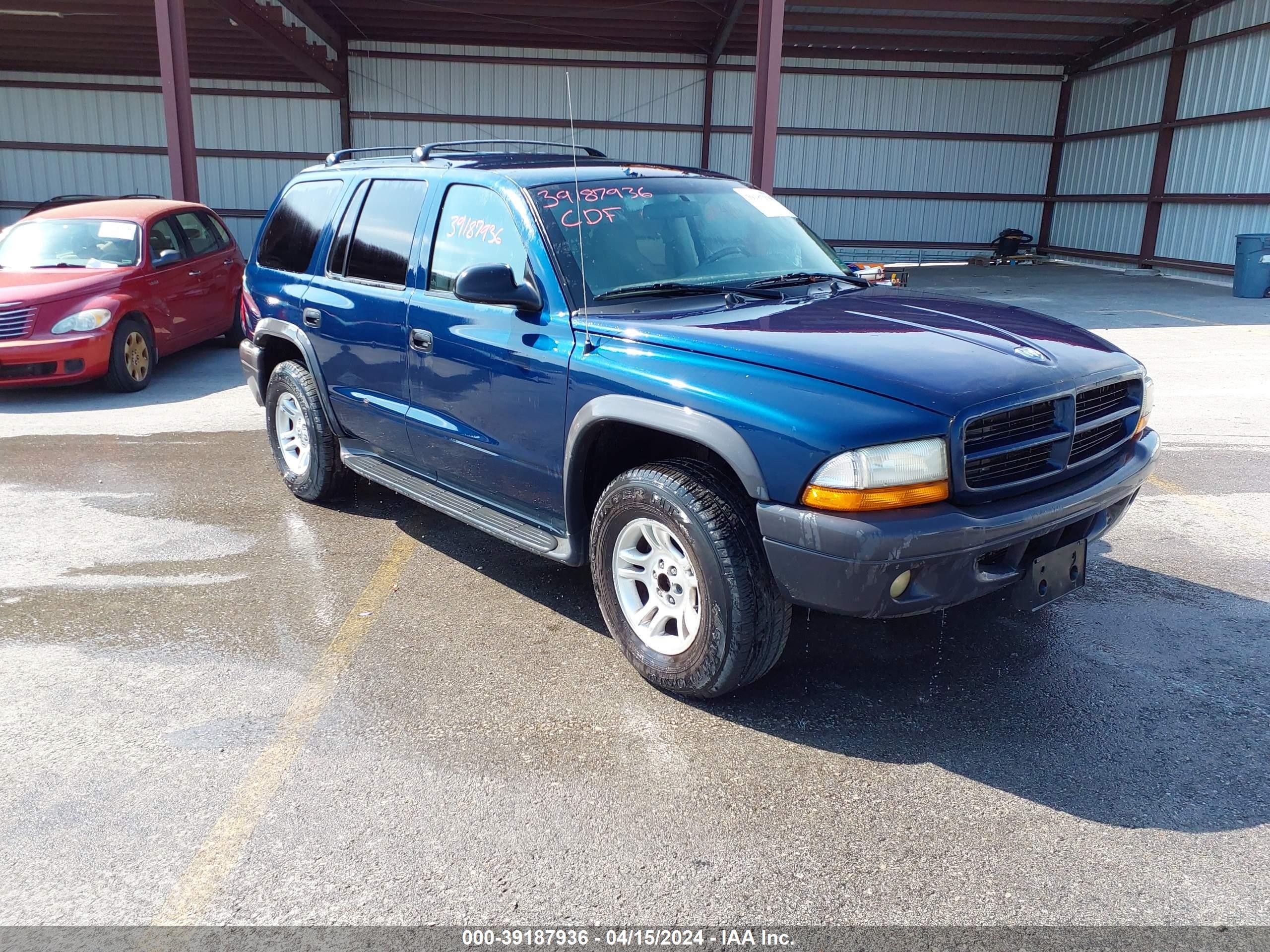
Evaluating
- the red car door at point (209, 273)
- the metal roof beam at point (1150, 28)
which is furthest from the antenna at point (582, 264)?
the metal roof beam at point (1150, 28)

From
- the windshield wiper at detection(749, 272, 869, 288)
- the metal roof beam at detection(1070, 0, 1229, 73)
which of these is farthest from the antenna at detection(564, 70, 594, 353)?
the metal roof beam at detection(1070, 0, 1229, 73)

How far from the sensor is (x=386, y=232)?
15.5ft

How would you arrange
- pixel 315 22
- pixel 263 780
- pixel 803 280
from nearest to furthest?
pixel 263 780 < pixel 803 280 < pixel 315 22

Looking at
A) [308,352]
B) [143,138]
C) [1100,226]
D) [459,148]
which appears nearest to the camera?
Result: [308,352]

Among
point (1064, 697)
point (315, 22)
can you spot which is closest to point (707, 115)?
point (315, 22)

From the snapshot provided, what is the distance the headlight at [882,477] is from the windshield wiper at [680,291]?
1189 millimetres

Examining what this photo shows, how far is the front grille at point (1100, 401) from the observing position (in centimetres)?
337

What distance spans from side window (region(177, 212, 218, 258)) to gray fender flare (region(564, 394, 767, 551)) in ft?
26.6

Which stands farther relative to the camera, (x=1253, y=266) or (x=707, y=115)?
(x=707, y=115)

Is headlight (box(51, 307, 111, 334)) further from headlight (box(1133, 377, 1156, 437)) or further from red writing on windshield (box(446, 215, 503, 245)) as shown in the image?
headlight (box(1133, 377, 1156, 437))

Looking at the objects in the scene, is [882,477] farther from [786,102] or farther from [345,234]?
[786,102]

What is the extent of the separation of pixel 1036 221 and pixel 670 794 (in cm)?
2511

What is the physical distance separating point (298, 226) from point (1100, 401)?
4.29m

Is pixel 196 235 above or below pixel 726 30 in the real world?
below
